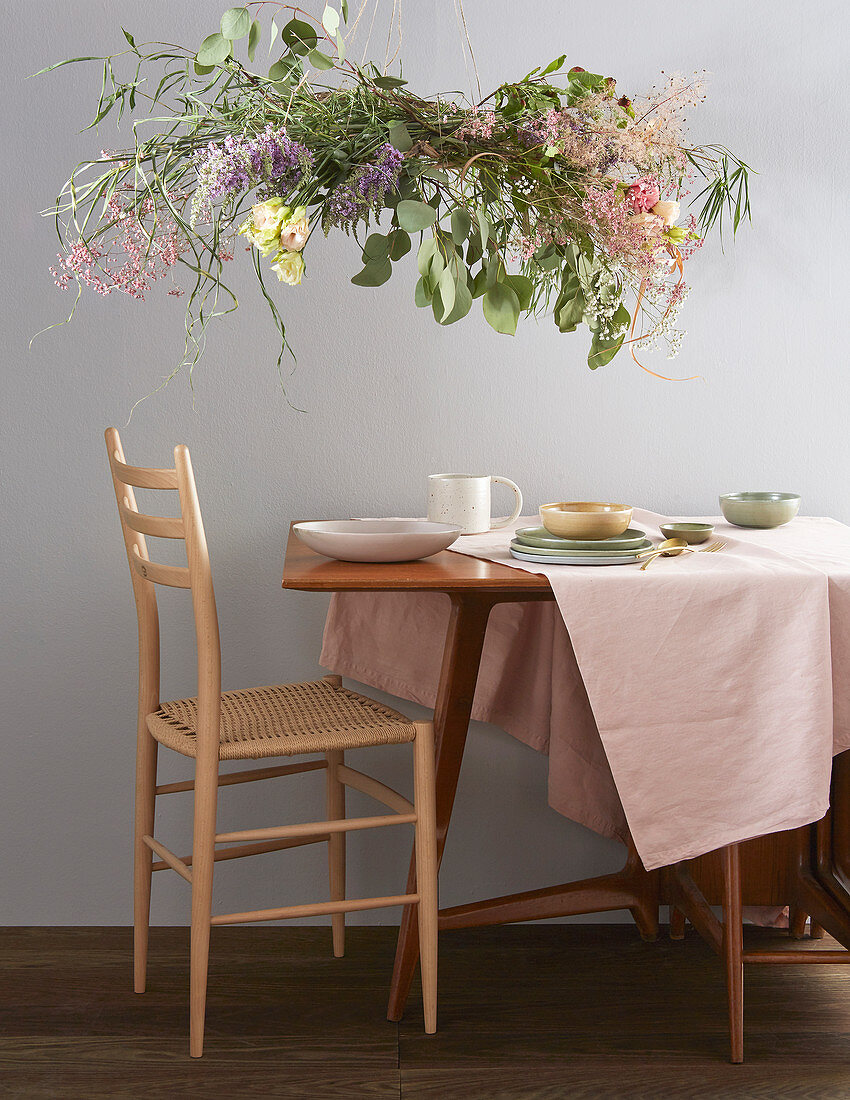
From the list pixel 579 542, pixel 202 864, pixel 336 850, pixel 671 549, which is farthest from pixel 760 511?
pixel 202 864

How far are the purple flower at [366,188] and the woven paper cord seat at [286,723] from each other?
741 mm

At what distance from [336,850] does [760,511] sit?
0.99 metres

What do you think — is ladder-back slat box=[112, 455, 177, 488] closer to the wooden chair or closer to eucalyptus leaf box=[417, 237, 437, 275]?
the wooden chair

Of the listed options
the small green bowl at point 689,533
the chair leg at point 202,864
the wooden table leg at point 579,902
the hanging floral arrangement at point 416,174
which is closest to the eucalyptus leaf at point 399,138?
the hanging floral arrangement at point 416,174

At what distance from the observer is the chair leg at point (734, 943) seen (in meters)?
1.49

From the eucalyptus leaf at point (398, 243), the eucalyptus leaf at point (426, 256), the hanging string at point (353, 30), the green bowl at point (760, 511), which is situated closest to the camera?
the eucalyptus leaf at point (426, 256)

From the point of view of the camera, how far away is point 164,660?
200 cm

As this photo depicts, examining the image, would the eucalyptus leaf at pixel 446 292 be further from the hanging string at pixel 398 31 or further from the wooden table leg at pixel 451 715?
the hanging string at pixel 398 31

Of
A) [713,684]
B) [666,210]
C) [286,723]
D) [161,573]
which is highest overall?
[666,210]

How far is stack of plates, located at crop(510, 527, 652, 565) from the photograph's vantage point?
144 centimetres

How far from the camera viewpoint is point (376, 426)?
1993mm

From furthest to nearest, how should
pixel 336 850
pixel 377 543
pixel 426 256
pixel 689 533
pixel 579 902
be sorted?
pixel 336 850 → pixel 579 902 → pixel 689 533 → pixel 377 543 → pixel 426 256

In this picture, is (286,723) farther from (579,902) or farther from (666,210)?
(666,210)

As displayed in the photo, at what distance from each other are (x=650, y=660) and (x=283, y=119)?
2.83ft
